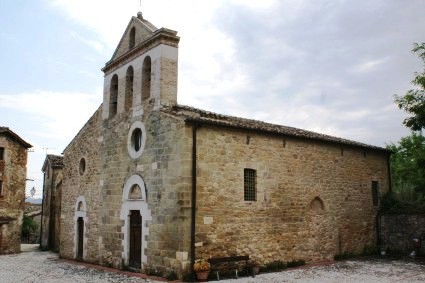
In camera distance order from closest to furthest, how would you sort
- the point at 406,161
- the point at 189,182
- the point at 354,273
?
the point at 189,182
the point at 354,273
the point at 406,161

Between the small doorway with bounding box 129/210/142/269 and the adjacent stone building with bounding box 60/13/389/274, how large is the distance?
0.04m

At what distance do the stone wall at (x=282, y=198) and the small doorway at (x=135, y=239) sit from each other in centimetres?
296

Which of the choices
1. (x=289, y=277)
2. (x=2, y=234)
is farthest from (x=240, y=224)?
(x=2, y=234)

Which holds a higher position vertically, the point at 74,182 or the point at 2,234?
the point at 74,182

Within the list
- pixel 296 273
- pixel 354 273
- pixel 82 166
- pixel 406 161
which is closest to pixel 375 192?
pixel 354 273

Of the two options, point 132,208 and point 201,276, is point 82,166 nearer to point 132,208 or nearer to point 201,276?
point 132,208

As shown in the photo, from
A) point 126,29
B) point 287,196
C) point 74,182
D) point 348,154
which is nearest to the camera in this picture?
point 287,196

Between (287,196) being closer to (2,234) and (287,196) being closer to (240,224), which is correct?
(240,224)

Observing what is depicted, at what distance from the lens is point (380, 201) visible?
19750 mm

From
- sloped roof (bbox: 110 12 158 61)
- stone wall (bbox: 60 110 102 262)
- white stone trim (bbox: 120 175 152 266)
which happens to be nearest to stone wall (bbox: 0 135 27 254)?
stone wall (bbox: 60 110 102 262)

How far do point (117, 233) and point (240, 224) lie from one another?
5.01m

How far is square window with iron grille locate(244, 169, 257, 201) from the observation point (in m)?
14.1

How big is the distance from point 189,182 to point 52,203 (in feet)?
57.7

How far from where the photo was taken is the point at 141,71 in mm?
15102
